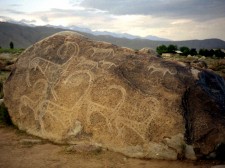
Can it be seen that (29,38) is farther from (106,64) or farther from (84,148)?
(84,148)

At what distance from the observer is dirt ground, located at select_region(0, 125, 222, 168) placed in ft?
17.8

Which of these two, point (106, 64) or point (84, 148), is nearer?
point (84, 148)

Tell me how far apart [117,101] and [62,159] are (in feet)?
5.40

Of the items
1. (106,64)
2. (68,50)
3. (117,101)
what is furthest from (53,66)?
(117,101)

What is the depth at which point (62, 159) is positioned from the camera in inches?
222

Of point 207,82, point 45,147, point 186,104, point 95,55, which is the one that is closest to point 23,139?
point 45,147

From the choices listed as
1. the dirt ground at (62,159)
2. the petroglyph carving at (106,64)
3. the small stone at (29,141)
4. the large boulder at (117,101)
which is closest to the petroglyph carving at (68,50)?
the large boulder at (117,101)

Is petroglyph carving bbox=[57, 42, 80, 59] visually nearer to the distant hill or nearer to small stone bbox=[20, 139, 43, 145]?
small stone bbox=[20, 139, 43, 145]

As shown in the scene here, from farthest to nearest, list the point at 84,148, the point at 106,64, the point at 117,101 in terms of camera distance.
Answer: the point at 106,64, the point at 117,101, the point at 84,148

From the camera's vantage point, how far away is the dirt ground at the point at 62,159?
5411 mm

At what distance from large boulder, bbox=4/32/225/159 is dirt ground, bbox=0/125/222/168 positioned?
0.21 m

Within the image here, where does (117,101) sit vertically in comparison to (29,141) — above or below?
above

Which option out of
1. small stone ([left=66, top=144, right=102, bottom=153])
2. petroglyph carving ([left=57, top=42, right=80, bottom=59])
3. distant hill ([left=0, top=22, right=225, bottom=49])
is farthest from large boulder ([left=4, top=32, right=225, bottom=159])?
distant hill ([left=0, top=22, right=225, bottom=49])

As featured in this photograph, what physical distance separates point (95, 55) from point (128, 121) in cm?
198
